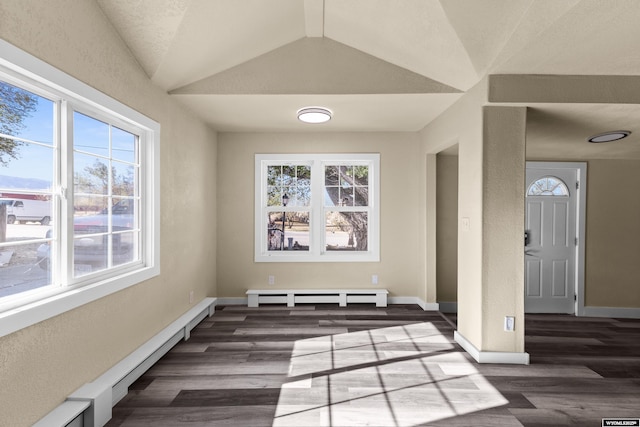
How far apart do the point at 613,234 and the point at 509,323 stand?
2.86 metres

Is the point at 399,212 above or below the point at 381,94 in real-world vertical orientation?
below

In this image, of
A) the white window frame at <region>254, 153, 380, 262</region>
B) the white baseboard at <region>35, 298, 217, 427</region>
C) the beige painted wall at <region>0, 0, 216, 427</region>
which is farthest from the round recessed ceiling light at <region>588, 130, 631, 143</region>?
the white baseboard at <region>35, 298, 217, 427</region>

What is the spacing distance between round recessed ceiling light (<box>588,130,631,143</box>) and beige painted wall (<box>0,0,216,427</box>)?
448 centimetres

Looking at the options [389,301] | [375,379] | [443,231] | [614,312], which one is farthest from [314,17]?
[614,312]

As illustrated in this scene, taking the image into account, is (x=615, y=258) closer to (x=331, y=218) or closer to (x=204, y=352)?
(x=331, y=218)

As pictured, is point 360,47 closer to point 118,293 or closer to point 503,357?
point 118,293

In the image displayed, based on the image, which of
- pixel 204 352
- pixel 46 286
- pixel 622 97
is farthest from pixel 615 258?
pixel 46 286

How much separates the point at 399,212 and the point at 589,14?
121 inches

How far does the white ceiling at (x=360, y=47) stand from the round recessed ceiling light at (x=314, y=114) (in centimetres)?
11

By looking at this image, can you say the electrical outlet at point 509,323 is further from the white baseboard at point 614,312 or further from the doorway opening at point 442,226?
the white baseboard at point 614,312

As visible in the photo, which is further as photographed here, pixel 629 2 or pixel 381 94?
pixel 381 94

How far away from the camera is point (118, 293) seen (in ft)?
8.37

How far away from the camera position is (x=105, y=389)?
212 centimetres

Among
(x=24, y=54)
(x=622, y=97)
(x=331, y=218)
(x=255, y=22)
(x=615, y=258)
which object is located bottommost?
(x=615, y=258)
